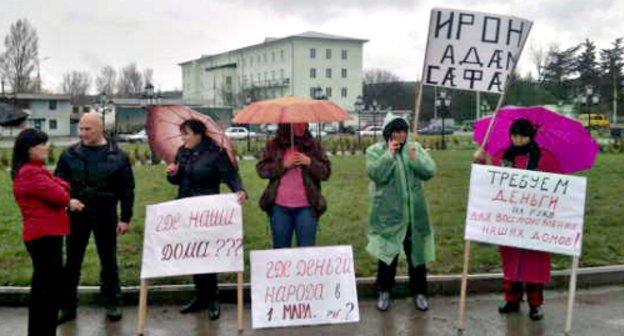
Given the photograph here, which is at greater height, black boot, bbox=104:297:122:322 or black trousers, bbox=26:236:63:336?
black trousers, bbox=26:236:63:336

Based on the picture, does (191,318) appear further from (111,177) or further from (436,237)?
(436,237)

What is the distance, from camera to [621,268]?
761 centimetres

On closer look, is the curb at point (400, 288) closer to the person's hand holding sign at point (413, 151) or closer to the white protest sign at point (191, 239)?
the white protest sign at point (191, 239)

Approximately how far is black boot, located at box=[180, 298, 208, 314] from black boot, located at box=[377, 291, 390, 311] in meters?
1.73

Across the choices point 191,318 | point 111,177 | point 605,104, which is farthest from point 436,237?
point 605,104

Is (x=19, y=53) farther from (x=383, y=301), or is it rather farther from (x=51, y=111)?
(x=383, y=301)

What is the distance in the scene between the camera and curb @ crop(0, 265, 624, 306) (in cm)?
684

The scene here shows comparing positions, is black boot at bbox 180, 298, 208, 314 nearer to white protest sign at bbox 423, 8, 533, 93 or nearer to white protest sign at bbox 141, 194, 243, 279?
white protest sign at bbox 141, 194, 243, 279

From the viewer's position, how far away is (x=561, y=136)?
248 inches

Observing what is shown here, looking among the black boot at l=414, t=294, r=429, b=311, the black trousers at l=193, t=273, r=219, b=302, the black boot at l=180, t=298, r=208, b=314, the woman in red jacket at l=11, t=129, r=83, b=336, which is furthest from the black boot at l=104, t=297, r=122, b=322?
the black boot at l=414, t=294, r=429, b=311

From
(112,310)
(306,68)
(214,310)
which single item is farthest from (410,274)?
(306,68)

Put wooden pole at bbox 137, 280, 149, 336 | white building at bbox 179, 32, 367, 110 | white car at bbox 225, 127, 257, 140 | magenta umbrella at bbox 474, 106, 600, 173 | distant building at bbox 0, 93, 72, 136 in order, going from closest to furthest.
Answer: wooden pole at bbox 137, 280, 149, 336, magenta umbrella at bbox 474, 106, 600, 173, white car at bbox 225, 127, 257, 140, distant building at bbox 0, 93, 72, 136, white building at bbox 179, 32, 367, 110

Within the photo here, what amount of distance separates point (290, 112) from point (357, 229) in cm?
453

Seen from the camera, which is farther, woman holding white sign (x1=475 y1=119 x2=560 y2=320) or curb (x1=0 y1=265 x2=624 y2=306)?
curb (x1=0 y1=265 x2=624 y2=306)
